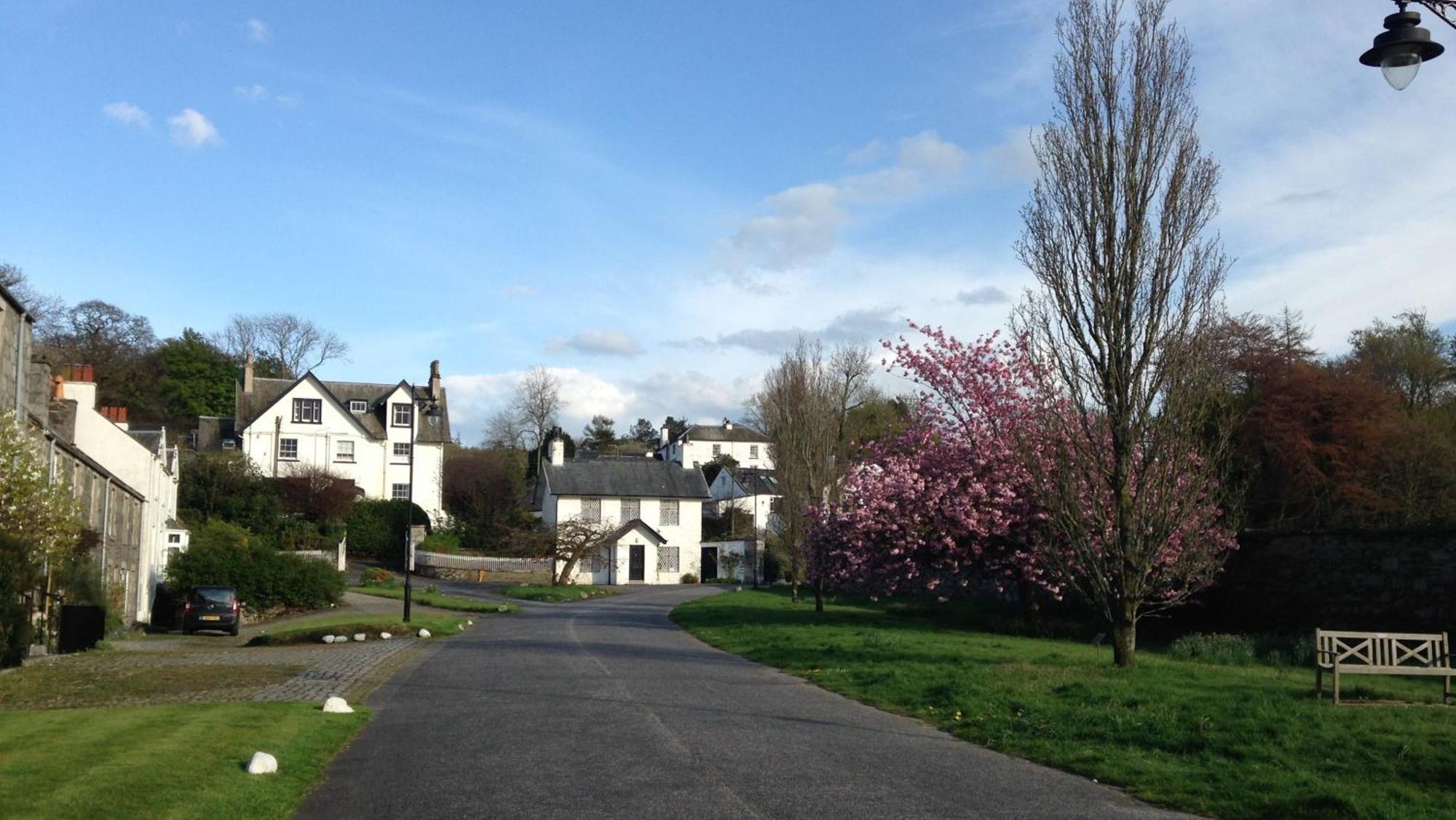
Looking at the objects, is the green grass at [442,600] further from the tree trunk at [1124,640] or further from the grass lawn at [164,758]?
the grass lawn at [164,758]

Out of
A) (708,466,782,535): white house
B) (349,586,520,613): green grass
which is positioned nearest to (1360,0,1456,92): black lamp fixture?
(349,586,520,613): green grass

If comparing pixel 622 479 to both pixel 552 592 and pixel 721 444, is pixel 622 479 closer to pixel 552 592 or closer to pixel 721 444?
pixel 552 592

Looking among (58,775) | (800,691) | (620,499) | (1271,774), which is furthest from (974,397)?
(620,499)

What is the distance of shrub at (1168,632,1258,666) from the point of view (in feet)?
68.9

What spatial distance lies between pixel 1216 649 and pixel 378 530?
5076 centimetres

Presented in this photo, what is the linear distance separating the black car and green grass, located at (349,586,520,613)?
33.7 ft

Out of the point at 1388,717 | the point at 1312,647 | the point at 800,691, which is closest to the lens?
the point at 1388,717

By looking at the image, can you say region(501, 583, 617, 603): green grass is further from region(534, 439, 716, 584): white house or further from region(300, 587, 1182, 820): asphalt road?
region(300, 587, 1182, 820): asphalt road

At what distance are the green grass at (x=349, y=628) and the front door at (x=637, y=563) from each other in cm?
3129

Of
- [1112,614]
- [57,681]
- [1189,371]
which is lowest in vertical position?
[57,681]

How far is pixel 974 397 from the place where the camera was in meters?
29.1

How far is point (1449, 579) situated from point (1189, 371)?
8.21m

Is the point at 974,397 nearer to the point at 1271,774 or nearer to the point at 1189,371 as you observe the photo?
the point at 1189,371

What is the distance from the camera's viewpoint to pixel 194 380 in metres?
79.6
